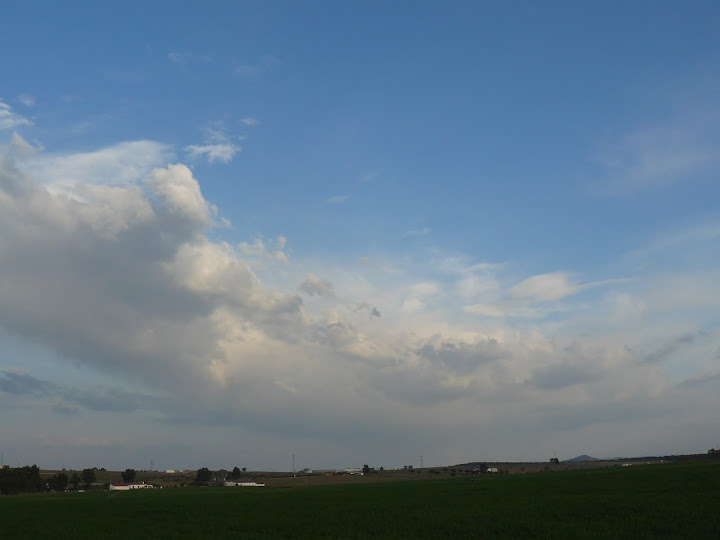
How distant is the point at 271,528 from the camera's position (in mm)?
59656

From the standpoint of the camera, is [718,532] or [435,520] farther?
[435,520]

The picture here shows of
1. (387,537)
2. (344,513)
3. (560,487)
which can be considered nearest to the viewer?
(387,537)

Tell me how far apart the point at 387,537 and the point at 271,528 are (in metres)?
16.0

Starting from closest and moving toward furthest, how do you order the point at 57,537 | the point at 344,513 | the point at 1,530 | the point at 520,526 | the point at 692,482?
the point at 520,526
the point at 57,537
the point at 1,530
the point at 344,513
the point at 692,482

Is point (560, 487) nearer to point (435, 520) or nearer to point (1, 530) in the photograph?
point (435, 520)

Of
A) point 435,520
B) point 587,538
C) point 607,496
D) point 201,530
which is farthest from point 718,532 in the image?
point 201,530

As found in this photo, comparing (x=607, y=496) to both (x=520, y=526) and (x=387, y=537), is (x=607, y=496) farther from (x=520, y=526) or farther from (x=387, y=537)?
(x=387, y=537)

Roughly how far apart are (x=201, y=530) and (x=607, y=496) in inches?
1953

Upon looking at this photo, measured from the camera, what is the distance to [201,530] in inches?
2341

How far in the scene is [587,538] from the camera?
1763 inches

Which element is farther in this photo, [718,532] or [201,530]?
[201,530]

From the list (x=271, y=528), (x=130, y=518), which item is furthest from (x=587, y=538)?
(x=130, y=518)

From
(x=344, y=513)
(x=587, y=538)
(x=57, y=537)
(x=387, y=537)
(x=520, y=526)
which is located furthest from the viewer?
(x=344, y=513)

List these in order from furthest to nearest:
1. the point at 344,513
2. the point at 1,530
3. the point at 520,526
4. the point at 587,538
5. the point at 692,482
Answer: the point at 692,482 → the point at 344,513 → the point at 1,530 → the point at 520,526 → the point at 587,538
